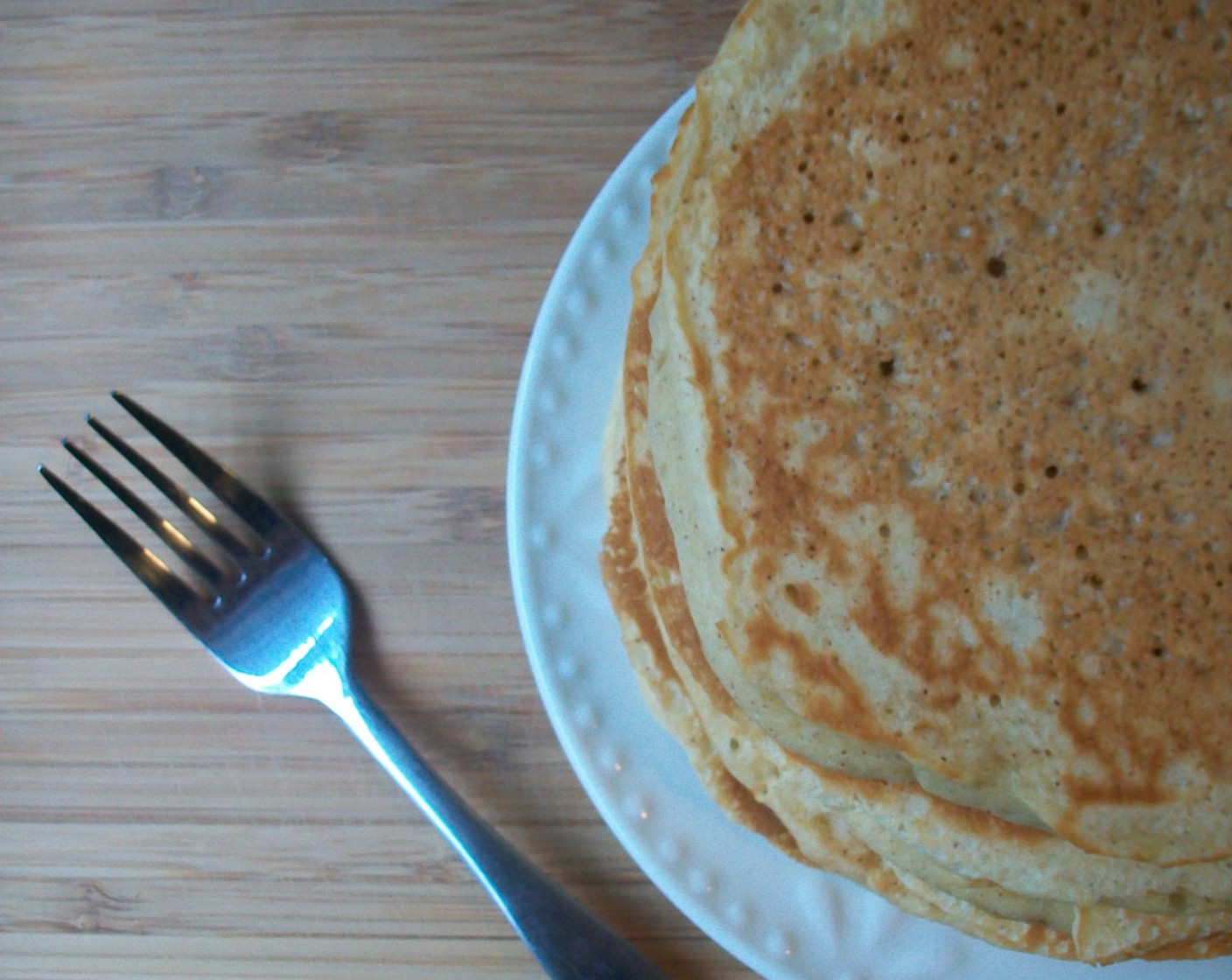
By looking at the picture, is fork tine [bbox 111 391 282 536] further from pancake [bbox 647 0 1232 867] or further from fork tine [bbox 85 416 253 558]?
pancake [bbox 647 0 1232 867]

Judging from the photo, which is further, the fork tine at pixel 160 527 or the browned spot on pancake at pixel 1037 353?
the fork tine at pixel 160 527

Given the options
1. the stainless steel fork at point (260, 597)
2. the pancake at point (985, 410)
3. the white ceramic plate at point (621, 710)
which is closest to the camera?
the pancake at point (985, 410)

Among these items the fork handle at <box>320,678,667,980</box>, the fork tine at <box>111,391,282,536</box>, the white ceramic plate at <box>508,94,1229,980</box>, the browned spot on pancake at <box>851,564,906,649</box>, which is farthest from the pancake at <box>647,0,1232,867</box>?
the fork tine at <box>111,391,282,536</box>

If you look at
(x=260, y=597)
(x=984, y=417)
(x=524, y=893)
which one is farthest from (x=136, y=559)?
(x=984, y=417)

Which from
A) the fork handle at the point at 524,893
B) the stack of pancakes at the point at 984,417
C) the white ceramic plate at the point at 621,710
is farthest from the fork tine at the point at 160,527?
the stack of pancakes at the point at 984,417

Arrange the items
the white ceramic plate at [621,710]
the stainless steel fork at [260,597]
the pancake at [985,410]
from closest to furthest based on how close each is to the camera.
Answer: the pancake at [985,410] → the white ceramic plate at [621,710] → the stainless steel fork at [260,597]

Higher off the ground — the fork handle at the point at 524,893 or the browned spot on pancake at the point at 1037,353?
the browned spot on pancake at the point at 1037,353

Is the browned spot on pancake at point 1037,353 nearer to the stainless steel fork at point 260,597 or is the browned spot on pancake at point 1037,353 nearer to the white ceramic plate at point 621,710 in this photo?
the white ceramic plate at point 621,710
